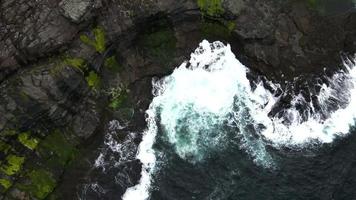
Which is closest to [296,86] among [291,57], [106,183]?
[291,57]

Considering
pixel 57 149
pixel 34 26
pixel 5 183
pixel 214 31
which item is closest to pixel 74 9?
pixel 34 26

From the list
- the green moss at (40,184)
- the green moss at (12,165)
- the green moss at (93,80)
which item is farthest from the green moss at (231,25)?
the green moss at (12,165)

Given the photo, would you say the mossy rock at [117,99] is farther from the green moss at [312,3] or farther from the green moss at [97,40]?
the green moss at [312,3]

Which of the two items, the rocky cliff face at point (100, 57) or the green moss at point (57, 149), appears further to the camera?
the green moss at point (57, 149)

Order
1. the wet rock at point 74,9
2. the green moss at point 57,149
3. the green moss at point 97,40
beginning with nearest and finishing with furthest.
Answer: the green moss at point 57,149 < the wet rock at point 74,9 < the green moss at point 97,40

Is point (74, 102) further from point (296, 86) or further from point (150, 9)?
point (296, 86)

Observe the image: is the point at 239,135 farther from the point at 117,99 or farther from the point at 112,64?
the point at 112,64

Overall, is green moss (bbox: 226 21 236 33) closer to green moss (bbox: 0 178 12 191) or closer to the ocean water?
the ocean water

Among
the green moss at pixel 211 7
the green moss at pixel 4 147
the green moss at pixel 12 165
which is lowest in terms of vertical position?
the green moss at pixel 12 165
